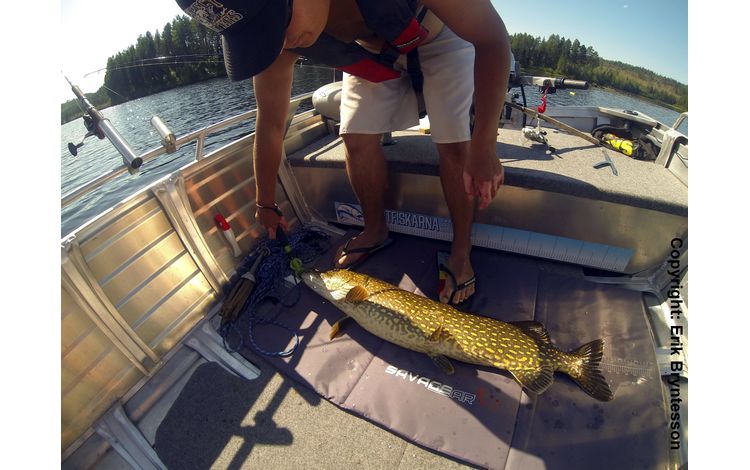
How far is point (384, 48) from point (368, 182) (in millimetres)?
1058

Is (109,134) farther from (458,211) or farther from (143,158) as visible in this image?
(458,211)

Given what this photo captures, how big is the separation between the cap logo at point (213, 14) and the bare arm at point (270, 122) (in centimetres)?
67

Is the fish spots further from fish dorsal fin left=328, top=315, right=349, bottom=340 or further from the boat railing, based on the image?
the boat railing

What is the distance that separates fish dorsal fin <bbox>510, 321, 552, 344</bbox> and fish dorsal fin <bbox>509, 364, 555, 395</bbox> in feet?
0.60

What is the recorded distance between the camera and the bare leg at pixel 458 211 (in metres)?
2.55

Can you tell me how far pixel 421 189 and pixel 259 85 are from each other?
1.61m

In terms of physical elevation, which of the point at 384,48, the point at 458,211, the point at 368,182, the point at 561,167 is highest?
the point at 384,48

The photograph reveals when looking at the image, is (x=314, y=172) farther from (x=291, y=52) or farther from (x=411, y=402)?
(x=411, y=402)

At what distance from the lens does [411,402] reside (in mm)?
2100

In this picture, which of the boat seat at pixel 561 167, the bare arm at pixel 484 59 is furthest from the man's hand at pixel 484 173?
the boat seat at pixel 561 167

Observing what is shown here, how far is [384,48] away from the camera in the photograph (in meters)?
2.33

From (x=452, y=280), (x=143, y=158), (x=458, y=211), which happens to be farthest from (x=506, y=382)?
(x=143, y=158)

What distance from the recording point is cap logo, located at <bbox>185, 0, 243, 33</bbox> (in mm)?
1426
